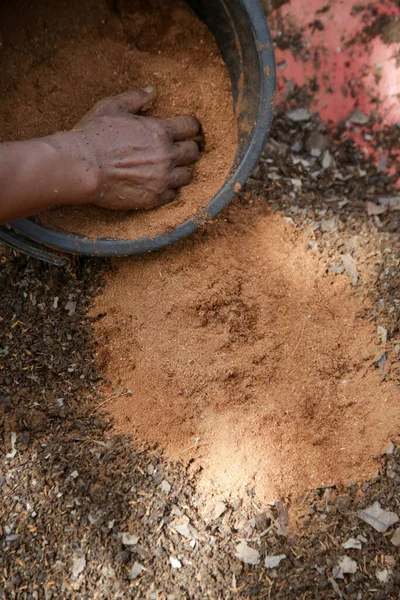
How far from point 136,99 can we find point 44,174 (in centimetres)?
41

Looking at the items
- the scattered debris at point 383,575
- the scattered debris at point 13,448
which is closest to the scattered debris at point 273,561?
the scattered debris at point 383,575

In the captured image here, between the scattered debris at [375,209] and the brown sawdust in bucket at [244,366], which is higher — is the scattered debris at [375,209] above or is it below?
above

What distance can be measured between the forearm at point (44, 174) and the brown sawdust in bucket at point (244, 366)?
1.08 feet

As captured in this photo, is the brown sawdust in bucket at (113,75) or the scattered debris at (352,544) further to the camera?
the brown sawdust in bucket at (113,75)

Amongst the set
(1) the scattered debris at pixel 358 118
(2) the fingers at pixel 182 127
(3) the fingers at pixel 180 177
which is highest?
(1) the scattered debris at pixel 358 118

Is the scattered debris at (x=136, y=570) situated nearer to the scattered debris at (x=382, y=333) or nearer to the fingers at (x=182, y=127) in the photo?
the scattered debris at (x=382, y=333)

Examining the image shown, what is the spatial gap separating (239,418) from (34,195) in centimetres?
80

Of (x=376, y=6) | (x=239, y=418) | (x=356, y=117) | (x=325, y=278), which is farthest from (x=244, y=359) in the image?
(x=376, y=6)

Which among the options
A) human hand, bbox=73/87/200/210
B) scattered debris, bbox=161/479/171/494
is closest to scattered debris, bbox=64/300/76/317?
human hand, bbox=73/87/200/210

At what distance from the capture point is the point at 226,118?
5.49 feet

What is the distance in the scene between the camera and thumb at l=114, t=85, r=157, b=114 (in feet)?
5.35

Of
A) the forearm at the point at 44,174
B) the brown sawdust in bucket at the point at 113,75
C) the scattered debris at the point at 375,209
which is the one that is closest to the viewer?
the forearm at the point at 44,174

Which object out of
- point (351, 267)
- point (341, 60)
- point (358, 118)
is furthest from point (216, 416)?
point (341, 60)

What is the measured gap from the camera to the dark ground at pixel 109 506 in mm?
1421
